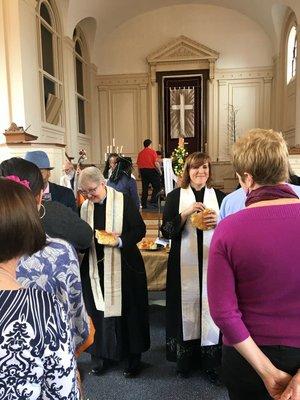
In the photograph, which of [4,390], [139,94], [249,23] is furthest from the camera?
[139,94]

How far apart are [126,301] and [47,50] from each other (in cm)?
758

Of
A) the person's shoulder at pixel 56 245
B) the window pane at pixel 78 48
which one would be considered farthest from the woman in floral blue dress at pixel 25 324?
the window pane at pixel 78 48

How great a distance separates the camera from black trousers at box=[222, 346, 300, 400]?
114cm

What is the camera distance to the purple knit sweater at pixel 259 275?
110 cm

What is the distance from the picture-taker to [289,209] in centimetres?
112

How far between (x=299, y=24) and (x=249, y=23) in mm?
3267

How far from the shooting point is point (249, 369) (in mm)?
1217

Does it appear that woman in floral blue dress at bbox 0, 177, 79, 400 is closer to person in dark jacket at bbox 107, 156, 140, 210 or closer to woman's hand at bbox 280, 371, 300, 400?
woman's hand at bbox 280, 371, 300, 400

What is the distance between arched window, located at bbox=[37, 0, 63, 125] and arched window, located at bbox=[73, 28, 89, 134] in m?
1.72

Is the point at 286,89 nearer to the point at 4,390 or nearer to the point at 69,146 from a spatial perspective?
the point at 69,146

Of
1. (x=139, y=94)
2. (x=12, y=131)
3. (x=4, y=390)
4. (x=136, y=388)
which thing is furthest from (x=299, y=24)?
(x=4, y=390)

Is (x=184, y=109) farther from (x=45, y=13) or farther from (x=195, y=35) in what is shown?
(x=45, y=13)

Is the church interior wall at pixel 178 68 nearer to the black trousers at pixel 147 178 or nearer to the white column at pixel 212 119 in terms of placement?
the white column at pixel 212 119

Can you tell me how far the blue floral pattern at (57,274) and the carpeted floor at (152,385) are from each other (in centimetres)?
132
